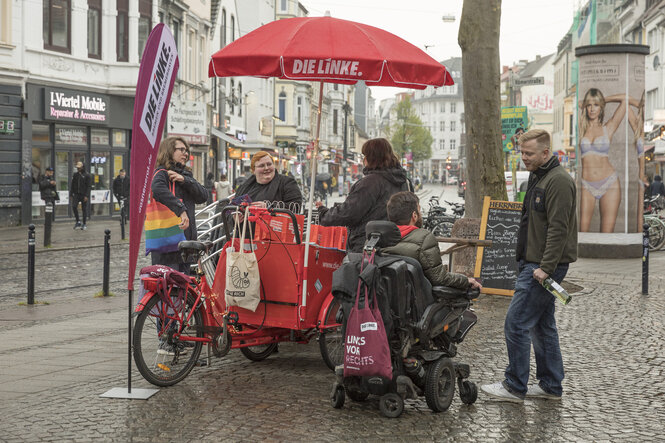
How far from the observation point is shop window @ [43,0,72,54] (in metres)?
27.8

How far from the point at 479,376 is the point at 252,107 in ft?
168

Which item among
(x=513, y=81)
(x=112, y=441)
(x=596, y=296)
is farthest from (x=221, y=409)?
(x=513, y=81)

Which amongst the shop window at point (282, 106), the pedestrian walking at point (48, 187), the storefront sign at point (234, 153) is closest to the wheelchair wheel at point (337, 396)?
the pedestrian walking at point (48, 187)

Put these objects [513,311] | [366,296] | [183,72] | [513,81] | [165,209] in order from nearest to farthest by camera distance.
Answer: [366,296]
[513,311]
[165,209]
[513,81]
[183,72]

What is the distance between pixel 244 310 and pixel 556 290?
2.40m

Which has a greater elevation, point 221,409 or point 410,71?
point 410,71

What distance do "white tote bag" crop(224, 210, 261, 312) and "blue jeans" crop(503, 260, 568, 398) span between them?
6.21 ft

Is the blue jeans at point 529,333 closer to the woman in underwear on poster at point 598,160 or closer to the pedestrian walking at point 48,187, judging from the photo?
the woman in underwear on poster at point 598,160

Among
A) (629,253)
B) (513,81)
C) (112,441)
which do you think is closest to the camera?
(112,441)

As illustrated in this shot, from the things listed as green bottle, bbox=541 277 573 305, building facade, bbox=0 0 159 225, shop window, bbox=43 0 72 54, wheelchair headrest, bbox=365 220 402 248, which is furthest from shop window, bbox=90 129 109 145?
green bottle, bbox=541 277 573 305

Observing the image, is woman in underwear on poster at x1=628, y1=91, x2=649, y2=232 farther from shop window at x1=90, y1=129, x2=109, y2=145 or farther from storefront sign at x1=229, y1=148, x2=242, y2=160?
storefront sign at x1=229, y1=148, x2=242, y2=160

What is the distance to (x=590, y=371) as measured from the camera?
7.17m

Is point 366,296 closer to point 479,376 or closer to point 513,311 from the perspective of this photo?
point 513,311

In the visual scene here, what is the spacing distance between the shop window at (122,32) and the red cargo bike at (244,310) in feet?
86.0
